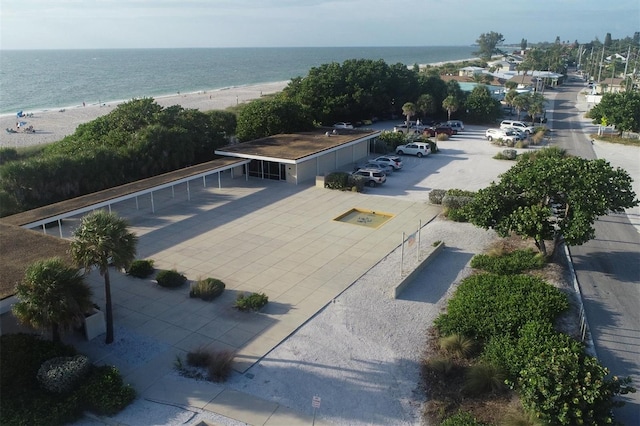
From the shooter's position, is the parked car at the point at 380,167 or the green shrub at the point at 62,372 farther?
the parked car at the point at 380,167

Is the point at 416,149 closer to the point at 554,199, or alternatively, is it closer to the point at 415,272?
the point at 554,199

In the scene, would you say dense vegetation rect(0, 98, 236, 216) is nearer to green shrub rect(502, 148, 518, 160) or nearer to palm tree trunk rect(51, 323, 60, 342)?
palm tree trunk rect(51, 323, 60, 342)

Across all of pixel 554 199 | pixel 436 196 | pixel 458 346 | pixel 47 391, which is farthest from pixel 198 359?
pixel 436 196

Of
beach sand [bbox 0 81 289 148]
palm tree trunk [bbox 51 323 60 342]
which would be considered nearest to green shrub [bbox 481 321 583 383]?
palm tree trunk [bbox 51 323 60 342]

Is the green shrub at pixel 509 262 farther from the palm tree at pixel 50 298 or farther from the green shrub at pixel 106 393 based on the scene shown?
the palm tree at pixel 50 298

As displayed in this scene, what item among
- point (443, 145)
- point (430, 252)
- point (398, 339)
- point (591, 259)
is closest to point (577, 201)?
point (591, 259)

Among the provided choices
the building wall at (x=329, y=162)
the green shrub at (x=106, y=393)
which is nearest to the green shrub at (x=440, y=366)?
the green shrub at (x=106, y=393)
